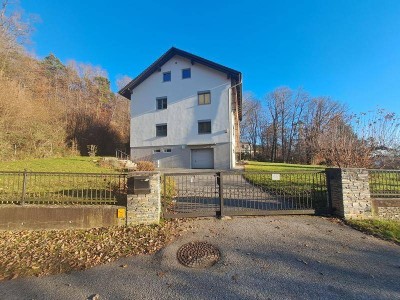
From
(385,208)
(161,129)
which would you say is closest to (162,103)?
(161,129)

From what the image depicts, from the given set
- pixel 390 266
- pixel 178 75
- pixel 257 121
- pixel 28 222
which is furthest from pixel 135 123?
pixel 257 121

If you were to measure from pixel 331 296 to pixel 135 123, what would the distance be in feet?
78.3

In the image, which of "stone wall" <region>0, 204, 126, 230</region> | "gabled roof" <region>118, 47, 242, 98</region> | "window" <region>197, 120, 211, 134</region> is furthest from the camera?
"window" <region>197, 120, 211, 134</region>

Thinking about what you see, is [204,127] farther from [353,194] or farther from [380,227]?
[380,227]

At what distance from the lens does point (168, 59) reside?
23.9 m

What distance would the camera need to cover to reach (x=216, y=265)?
3916mm

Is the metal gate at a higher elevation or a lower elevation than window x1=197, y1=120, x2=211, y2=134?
lower

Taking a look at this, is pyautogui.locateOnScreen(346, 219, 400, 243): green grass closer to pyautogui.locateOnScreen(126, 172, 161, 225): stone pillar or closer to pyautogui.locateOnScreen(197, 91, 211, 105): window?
pyautogui.locateOnScreen(126, 172, 161, 225): stone pillar

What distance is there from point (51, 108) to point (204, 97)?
17145mm

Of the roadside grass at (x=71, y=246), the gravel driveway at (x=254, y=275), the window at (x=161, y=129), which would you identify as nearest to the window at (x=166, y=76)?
the window at (x=161, y=129)

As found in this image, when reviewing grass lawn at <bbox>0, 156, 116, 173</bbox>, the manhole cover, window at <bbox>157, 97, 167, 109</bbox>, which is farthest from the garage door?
the manhole cover

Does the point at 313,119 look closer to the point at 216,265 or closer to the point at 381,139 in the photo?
the point at 381,139

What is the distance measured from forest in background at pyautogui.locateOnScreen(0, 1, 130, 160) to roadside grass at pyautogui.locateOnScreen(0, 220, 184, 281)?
47.2 feet

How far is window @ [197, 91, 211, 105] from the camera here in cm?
2261
